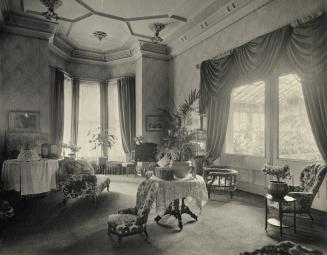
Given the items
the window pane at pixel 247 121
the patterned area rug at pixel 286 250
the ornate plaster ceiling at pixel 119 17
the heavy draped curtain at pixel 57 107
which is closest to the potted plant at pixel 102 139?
the heavy draped curtain at pixel 57 107

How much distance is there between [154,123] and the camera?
9203mm

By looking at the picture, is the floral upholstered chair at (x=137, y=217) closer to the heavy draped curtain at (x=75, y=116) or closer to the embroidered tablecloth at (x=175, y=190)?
the embroidered tablecloth at (x=175, y=190)

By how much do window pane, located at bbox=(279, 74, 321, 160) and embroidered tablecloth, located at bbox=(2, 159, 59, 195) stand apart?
5.09m

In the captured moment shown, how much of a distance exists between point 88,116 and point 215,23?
5.69 meters

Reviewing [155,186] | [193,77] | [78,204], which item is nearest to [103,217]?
[78,204]

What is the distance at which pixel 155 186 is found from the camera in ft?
11.6

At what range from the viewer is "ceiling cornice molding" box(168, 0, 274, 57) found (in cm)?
571

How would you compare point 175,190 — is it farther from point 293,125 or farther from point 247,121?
point 247,121

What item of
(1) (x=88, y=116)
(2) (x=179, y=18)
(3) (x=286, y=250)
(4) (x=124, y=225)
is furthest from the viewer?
(1) (x=88, y=116)

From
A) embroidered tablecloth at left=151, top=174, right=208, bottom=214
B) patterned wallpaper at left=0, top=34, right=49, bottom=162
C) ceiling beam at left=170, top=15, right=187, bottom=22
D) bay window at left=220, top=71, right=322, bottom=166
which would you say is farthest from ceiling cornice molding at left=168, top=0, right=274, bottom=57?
embroidered tablecloth at left=151, top=174, right=208, bottom=214

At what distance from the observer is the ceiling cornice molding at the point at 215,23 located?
18.7 ft

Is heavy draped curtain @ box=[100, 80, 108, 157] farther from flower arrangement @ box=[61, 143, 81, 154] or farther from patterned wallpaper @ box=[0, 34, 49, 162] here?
patterned wallpaper @ box=[0, 34, 49, 162]

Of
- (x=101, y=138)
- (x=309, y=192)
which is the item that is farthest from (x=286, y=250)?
(x=101, y=138)

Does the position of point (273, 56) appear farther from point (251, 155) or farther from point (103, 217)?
point (103, 217)
